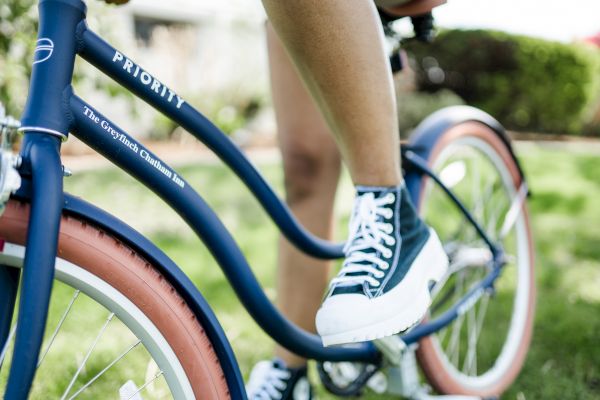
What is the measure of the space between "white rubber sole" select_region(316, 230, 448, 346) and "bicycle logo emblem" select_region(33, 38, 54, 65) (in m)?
0.52

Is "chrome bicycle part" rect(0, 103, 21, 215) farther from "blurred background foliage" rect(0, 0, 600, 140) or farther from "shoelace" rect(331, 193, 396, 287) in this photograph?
"blurred background foliage" rect(0, 0, 600, 140)

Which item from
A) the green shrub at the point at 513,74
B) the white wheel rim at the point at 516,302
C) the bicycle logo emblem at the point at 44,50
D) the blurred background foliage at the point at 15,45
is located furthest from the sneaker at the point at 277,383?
the green shrub at the point at 513,74

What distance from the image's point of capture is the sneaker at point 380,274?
0.95 meters

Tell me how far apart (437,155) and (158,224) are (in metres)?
2.20

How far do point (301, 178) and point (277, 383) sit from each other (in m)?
0.46

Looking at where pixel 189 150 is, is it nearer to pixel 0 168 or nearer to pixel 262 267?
pixel 262 267

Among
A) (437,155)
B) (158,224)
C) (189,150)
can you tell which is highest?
(189,150)

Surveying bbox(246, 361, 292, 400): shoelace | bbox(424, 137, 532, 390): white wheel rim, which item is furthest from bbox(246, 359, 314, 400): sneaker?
bbox(424, 137, 532, 390): white wheel rim

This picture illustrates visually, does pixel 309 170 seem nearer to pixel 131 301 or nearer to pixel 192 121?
pixel 192 121

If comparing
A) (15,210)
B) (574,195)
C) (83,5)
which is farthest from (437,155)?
(574,195)

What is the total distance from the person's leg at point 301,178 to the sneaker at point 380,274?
15.8 inches

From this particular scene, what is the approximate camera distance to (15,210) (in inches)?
28.7

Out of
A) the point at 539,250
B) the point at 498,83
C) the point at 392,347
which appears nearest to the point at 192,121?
the point at 392,347

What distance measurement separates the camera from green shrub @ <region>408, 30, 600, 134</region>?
10211 millimetres
